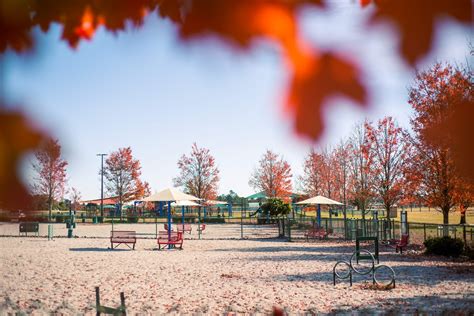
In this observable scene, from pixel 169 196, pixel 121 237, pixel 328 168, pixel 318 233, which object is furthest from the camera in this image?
pixel 318 233

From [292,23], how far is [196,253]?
15049 millimetres

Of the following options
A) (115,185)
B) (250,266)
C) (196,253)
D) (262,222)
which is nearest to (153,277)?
(250,266)

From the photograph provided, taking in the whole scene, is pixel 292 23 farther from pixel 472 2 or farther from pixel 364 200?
pixel 364 200

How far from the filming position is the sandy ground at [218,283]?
692cm

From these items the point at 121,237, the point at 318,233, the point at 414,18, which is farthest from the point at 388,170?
the point at 414,18

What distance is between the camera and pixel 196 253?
50.5ft

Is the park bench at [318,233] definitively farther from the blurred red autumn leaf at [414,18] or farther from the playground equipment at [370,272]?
the blurred red autumn leaf at [414,18]

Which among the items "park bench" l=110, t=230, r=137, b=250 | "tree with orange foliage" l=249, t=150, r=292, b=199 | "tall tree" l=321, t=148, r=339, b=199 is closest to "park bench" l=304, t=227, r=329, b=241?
"tree with orange foliage" l=249, t=150, r=292, b=199

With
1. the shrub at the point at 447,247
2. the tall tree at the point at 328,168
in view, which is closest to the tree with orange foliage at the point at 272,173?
the tall tree at the point at 328,168

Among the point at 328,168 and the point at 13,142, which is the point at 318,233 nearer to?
the point at 328,168

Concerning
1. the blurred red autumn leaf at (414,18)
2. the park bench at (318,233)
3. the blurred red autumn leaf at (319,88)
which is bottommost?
the park bench at (318,233)

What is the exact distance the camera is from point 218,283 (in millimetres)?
9180

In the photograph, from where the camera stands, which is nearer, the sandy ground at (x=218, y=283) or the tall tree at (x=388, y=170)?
the sandy ground at (x=218, y=283)

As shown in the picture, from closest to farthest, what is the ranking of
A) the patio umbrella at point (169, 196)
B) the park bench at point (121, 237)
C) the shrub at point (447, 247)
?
the shrub at point (447, 247), the park bench at point (121, 237), the patio umbrella at point (169, 196)
